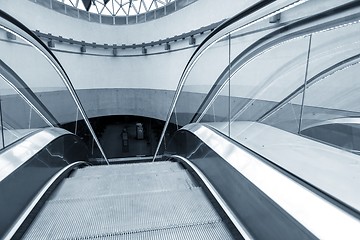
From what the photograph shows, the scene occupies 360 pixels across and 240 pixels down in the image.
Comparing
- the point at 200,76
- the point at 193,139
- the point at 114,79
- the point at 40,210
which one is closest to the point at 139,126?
the point at 114,79

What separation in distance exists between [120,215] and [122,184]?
2.68ft

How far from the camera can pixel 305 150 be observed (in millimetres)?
2057

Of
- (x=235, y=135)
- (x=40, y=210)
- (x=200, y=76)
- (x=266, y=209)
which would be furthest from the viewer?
(x=200, y=76)

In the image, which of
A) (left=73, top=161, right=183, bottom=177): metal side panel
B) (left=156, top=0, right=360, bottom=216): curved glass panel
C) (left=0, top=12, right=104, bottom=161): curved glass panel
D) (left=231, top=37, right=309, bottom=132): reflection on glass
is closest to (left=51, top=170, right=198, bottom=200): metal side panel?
(left=73, top=161, right=183, bottom=177): metal side panel

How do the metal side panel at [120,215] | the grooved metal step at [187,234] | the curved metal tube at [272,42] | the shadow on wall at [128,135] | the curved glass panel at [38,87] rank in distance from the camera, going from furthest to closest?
the shadow on wall at [128,135] < the curved glass panel at [38,87] < the curved metal tube at [272,42] < the metal side panel at [120,215] < the grooved metal step at [187,234]

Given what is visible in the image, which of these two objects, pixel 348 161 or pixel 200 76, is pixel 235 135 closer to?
pixel 348 161

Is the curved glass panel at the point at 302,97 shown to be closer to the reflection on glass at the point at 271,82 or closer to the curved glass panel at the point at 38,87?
the reflection on glass at the point at 271,82

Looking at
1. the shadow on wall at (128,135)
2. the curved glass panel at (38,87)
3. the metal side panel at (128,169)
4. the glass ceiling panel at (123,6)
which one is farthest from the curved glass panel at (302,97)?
the shadow on wall at (128,135)

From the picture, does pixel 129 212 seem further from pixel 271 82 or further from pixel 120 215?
pixel 271 82

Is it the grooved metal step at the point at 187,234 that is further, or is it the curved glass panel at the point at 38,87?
the curved glass panel at the point at 38,87

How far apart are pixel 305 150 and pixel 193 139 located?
1648mm

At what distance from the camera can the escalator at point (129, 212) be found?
1715 millimetres

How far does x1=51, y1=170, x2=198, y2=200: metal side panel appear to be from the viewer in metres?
2.47

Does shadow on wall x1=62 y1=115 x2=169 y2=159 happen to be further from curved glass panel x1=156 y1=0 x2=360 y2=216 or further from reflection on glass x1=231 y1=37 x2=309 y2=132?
curved glass panel x1=156 y1=0 x2=360 y2=216
